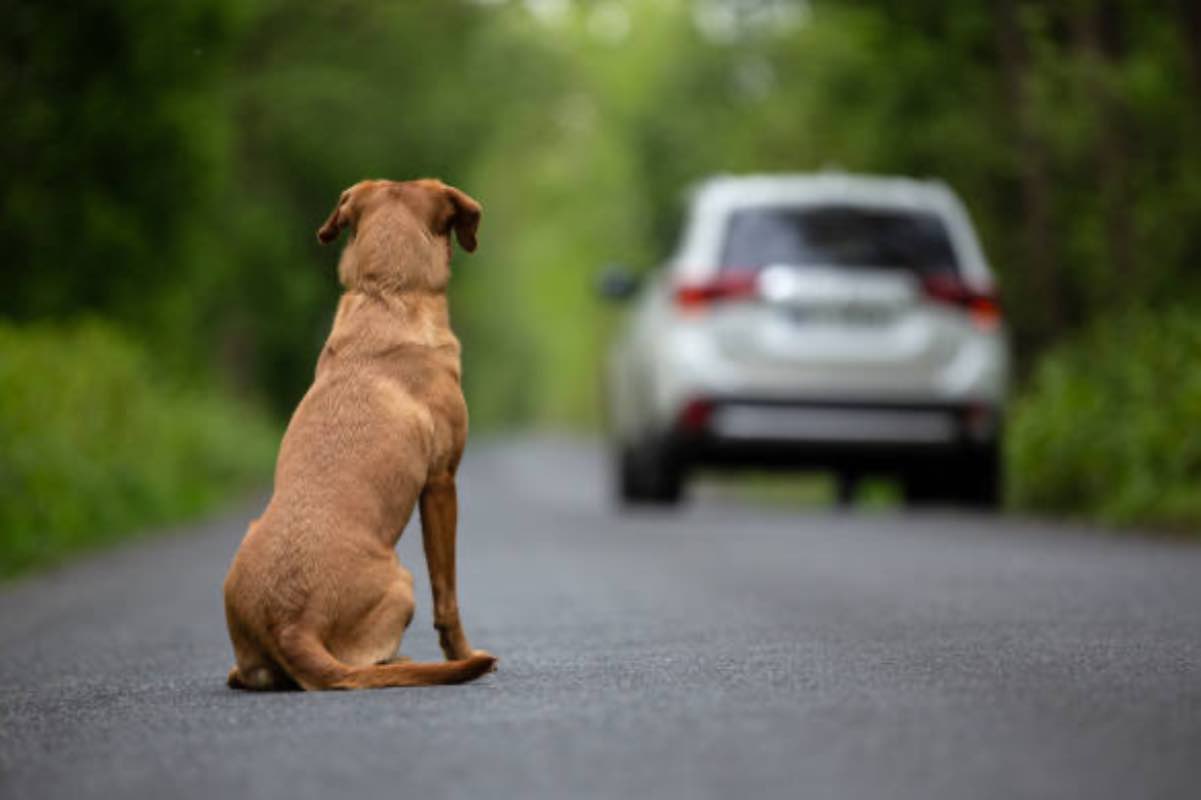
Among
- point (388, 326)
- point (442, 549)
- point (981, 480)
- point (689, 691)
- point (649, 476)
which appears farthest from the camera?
point (649, 476)

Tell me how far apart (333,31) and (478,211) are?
23938mm

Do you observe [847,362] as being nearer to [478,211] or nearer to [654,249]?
[478,211]

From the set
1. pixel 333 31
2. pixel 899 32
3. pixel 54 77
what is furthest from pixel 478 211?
pixel 333 31

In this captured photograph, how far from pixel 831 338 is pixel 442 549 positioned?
291 inches

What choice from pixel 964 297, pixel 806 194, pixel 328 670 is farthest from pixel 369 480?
pixel 806 194

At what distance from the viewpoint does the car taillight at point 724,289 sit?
1350 centimetres

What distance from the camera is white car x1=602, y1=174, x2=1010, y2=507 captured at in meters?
13.4

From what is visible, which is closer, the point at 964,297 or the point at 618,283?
the point at 964,297

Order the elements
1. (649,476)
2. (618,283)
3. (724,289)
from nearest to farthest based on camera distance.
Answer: (724,289) < (649,476) < (618,283)

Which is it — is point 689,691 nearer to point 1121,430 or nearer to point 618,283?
point 1121,430

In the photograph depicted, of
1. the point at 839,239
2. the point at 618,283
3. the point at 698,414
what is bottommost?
the point at 698,414

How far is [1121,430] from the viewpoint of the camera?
1407cm

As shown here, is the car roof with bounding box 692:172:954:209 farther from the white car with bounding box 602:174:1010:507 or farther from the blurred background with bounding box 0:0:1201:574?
the blurred background with bounding box 0:0:1201:574

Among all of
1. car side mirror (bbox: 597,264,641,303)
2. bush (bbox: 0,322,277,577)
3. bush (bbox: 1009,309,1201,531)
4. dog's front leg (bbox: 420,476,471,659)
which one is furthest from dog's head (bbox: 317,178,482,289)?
car side mirror (bbox: 597,264,641,303)
